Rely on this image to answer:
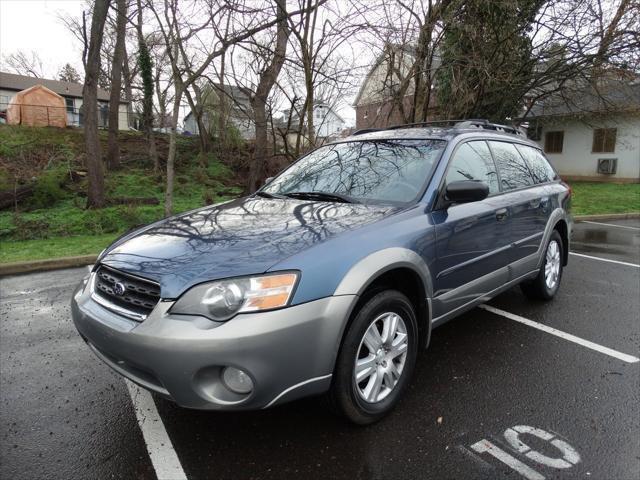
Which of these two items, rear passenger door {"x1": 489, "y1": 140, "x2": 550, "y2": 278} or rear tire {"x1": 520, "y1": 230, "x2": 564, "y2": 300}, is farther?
rear tire {"x1": 520, "y1": 230, "x2": 564, "y2": 300}

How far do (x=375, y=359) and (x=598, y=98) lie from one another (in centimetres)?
1641

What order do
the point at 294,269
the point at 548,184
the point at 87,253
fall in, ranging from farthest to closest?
the point at 87,253, the point at 548,184, the point at 294,269

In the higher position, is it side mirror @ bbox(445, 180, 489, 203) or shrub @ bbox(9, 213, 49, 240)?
side mirror @ bbox(445, 180, 489, 203)

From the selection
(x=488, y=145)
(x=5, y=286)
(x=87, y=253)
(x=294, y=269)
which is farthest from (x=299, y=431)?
(x=87, y=253)

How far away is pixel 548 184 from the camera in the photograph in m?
4.61

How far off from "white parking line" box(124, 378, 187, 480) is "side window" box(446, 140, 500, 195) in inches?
95.7

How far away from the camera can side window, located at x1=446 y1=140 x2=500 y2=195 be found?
3.34 meters

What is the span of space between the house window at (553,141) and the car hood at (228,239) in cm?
2464

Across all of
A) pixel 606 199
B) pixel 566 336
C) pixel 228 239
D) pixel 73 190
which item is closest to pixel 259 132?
pixel 73 190

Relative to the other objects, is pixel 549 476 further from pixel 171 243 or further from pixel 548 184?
pixel 548 184

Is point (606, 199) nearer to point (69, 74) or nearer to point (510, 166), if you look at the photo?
point (510, 166)

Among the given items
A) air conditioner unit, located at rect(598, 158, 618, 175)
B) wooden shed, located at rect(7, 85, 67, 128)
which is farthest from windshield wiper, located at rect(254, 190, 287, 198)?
wooden shed, located at rect(7, 85, 67, 128)

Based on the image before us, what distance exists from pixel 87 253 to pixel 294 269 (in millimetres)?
6172

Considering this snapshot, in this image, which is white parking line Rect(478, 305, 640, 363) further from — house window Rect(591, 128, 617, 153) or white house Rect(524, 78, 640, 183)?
house window Rect(591, 128, 617, 153)
